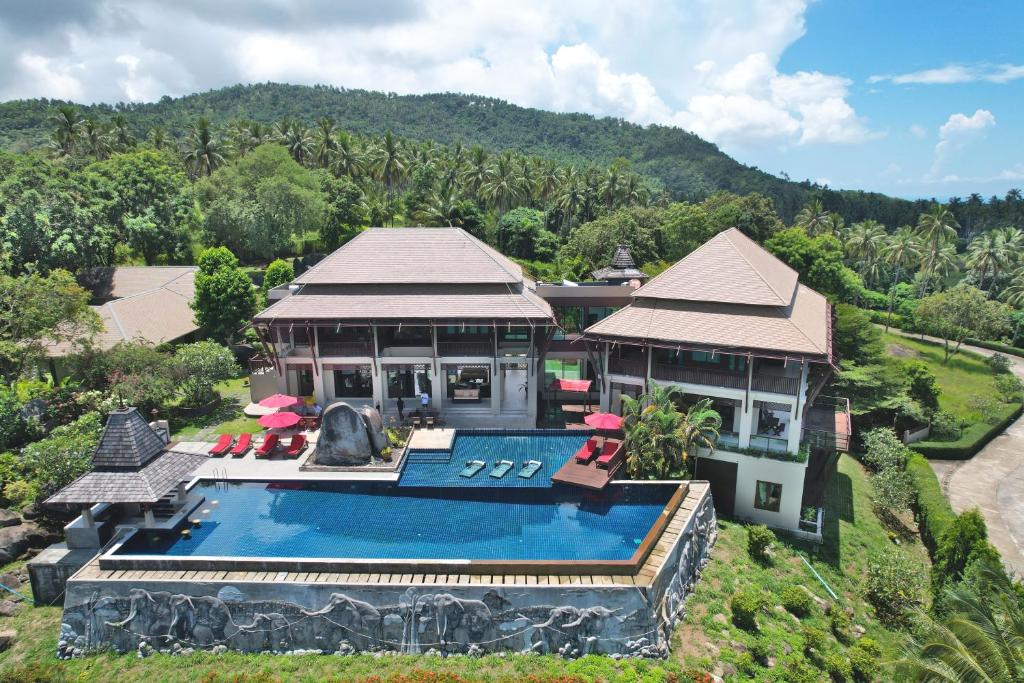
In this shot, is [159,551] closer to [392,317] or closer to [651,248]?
[392,317]

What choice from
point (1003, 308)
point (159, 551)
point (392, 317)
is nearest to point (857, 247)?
point (1003, 308)

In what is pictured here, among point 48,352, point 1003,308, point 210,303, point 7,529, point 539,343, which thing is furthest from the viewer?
point 1003,308

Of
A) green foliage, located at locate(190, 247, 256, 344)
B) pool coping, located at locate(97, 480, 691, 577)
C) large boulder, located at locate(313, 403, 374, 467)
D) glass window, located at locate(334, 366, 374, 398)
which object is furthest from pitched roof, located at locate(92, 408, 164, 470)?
green foliage, located at locate(190, 247, 256, 344)

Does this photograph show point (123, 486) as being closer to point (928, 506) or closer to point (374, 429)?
point (374, 429)

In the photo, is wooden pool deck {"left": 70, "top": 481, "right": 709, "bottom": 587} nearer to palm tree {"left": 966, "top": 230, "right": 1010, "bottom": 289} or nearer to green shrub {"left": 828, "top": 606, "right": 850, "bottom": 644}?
green shrub {"left": 828, "top": 606, "right": 850, "bottom": 644}

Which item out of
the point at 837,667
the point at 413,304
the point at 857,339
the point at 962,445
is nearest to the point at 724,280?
the point at 413,304

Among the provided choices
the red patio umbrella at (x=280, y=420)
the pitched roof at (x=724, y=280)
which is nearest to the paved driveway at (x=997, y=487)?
the pitched roof at (x=724, y=280)
